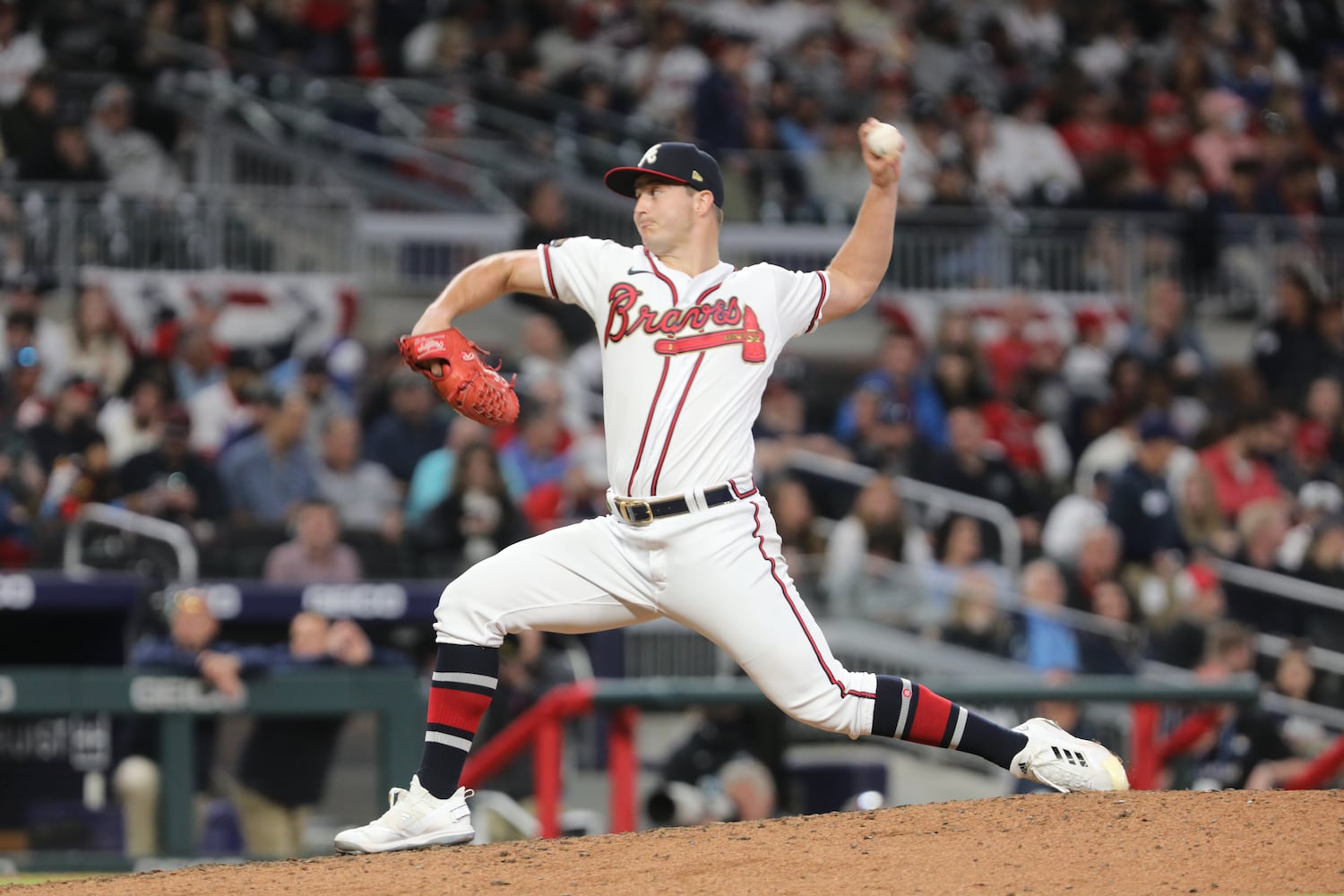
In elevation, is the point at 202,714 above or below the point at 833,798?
above

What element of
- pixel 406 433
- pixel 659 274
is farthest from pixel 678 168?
pixel 406 433

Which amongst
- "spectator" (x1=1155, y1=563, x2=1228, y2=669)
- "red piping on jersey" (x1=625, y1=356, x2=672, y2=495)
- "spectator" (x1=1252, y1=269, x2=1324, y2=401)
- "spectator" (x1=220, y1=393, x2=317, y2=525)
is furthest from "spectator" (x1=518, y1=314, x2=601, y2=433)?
"red piping on jersey" (x1=625, y1=356, x2=672, y2=495)

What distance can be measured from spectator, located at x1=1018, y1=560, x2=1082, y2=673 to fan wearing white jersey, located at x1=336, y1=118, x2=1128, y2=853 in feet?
14.3

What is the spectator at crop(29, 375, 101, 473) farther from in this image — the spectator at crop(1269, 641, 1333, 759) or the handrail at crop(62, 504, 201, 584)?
the spectator at crop(1269, 641, 1333, 759)

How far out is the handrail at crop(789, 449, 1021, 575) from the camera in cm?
1021

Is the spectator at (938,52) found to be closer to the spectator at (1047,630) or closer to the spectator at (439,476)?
the spectator at (1047,630)

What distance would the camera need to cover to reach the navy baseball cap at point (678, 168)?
508cm

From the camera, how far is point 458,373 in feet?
16.4

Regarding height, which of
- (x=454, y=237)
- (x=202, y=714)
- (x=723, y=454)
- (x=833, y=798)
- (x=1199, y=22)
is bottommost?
(x=833, y=798)

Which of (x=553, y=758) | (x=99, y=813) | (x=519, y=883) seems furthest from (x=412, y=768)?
(x=519, y=883)

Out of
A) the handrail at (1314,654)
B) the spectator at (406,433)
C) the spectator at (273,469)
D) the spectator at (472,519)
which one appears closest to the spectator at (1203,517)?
the handrail at (1314,654)

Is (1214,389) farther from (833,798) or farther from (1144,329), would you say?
(833,798)

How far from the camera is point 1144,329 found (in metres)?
13.2

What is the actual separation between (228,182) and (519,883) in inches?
347
